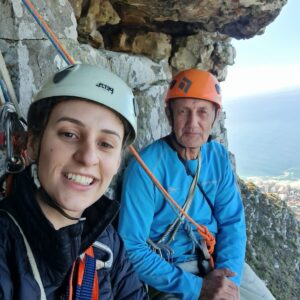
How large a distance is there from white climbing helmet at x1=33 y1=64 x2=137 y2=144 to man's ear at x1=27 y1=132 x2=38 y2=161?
21 centimetres

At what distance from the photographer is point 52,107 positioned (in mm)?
1847

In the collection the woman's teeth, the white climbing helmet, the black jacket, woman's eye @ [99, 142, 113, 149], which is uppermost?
the white climbing helmet

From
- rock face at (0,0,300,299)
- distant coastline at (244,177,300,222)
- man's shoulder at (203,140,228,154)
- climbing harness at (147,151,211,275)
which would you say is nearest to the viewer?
rock face at (0,0,300,299)

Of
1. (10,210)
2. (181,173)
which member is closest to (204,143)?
(181,173)

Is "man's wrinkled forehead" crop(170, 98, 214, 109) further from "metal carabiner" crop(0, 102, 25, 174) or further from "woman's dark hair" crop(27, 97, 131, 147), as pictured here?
"metal carabiner" crop(0, 102, 25, 174)

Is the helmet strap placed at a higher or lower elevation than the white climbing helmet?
lower

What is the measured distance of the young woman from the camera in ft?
5.15

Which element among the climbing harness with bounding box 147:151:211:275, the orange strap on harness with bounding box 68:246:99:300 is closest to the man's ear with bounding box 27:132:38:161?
the orange strap on harness with bounding box 68:246:99:300

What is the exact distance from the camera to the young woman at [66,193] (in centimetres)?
157

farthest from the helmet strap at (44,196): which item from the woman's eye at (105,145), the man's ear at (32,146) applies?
the woman's eye at (105,145)

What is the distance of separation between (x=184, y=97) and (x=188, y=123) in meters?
0.27

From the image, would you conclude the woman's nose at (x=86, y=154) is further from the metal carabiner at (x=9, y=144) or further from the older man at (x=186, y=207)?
the older man at (x=186, y=207)

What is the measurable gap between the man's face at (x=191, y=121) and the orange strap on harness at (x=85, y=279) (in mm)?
1773

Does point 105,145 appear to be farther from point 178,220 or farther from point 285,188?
point 285,188
